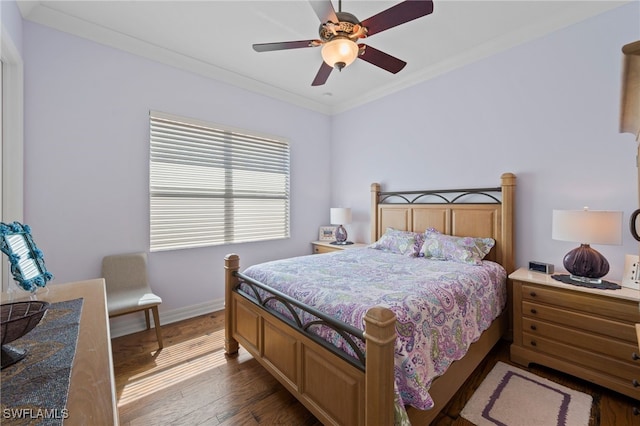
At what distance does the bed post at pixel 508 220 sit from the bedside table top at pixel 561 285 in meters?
0.13

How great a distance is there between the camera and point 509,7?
2334 mm

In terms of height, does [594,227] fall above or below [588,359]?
above

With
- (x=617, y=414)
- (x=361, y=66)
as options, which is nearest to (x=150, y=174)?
(x=361, y=66)

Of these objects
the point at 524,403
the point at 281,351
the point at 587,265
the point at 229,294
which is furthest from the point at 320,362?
the point at 587,265

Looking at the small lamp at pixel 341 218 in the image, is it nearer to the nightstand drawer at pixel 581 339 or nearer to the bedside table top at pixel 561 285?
the bedside table top at pixel 561 285

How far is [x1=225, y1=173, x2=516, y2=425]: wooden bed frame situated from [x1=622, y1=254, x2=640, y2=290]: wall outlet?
76 cm

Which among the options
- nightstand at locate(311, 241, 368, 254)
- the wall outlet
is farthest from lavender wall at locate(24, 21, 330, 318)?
the wall outlet

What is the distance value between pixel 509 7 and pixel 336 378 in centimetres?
319

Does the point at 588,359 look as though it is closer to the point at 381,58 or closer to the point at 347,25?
the point at 381,58

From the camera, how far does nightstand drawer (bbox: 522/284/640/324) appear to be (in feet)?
6.07

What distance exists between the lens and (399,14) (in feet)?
5.46

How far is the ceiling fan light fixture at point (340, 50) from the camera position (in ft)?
5.84

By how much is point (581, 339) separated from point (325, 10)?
2934 millimetres

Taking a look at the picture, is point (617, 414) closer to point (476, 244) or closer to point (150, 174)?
point (476, 244)
